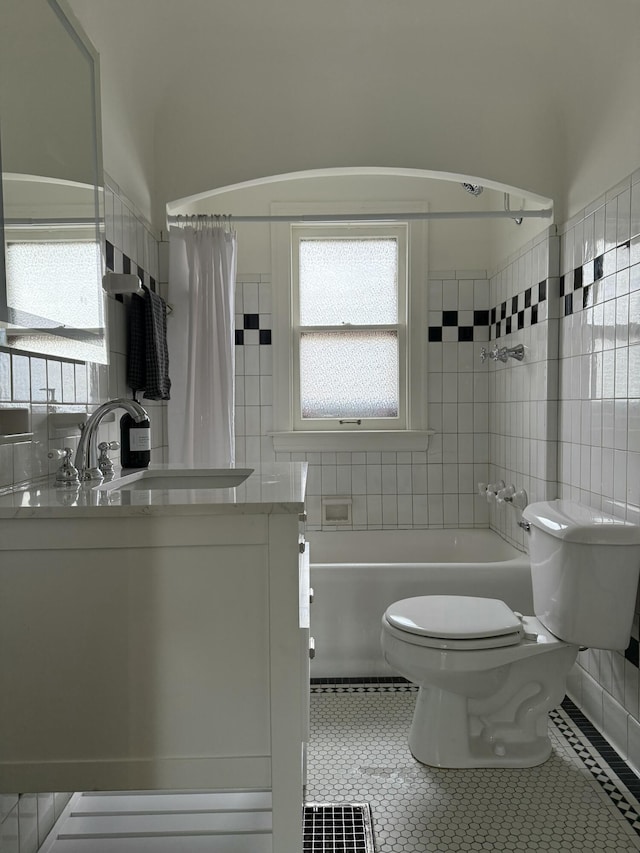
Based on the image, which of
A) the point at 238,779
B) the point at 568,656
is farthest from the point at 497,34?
the point at 238,779

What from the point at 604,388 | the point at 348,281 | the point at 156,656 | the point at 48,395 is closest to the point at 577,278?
the point at 604,388

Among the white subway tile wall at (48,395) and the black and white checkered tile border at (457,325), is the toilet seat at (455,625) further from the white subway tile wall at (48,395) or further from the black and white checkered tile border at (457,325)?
the black and white checkered tile border at (457,325)

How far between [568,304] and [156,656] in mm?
2028

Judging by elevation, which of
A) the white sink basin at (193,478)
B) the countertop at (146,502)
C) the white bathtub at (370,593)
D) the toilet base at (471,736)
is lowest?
the toilet base at (471,736)

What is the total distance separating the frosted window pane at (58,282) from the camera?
131 centimetres

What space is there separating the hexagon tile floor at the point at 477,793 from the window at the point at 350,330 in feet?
5.56

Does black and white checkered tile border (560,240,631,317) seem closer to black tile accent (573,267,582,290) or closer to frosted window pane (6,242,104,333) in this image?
black tile accent (573,267,582,290)

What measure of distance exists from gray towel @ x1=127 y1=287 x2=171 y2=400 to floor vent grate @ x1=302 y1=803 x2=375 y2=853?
4.79 feet

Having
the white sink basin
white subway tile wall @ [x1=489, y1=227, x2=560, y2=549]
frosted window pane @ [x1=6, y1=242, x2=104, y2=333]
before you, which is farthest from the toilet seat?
frosted window pane @ [x1=6, y1=242, x2=104, y2=333]

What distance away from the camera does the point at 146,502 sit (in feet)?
3.96

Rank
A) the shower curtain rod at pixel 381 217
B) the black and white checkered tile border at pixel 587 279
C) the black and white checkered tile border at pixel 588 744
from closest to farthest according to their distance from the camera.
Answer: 1. the black and white checkered tile border at pixel 588 744
2. the black and white checkered tile border at pixel 587 279
3. the shower curtain rod at pixel 381 217

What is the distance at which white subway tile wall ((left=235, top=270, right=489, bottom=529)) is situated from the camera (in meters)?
3.48

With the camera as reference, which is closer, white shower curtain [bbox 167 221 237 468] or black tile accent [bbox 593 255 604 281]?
black tile accent [bbox 593 255 604 281]

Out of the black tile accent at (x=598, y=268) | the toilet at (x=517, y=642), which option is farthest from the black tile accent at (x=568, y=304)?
the toilet at (x=517, y=642)
